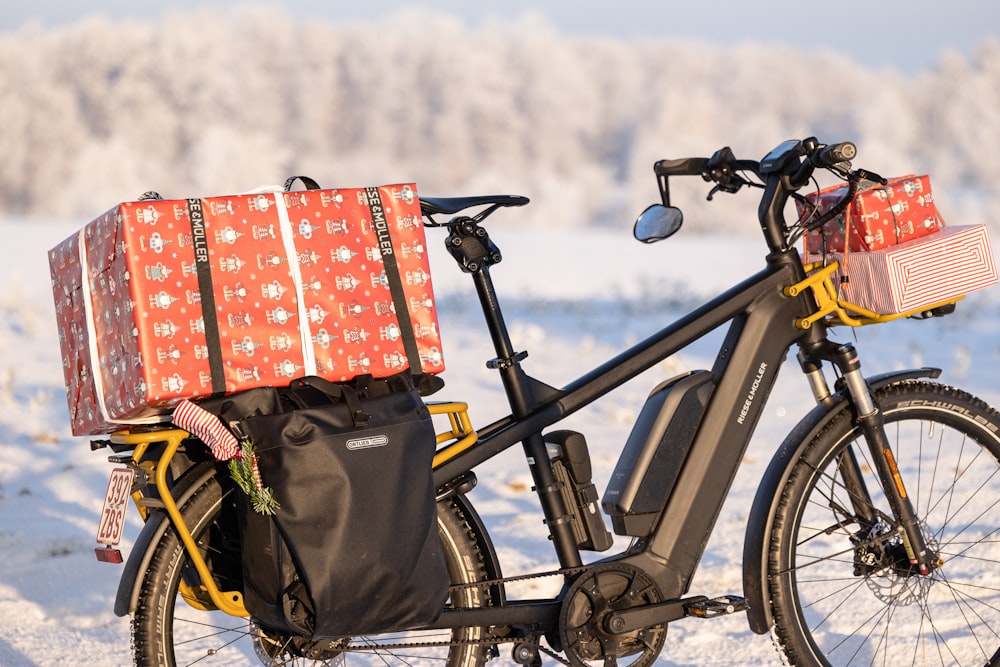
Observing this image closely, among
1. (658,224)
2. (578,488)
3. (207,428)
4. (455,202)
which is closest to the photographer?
(207,428)

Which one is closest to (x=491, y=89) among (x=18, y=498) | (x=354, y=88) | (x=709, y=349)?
(x=354, y=88)

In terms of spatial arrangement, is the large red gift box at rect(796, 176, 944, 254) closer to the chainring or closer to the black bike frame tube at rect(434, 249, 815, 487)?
the black bike frame tube at rect(434, 249, 815, 487)

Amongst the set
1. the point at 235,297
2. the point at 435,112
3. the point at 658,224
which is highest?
the point at 435,112

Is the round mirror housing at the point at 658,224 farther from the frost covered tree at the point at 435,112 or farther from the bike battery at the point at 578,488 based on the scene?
the frost covered tree at the point at 435,112

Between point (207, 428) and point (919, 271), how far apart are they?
183cm

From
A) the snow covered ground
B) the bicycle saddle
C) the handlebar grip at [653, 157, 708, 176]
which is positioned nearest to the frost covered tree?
the snow covered ground

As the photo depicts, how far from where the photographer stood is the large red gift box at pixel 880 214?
318 cm

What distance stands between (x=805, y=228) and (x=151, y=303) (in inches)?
66.6

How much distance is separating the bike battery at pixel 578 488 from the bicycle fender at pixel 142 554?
36.1 inches

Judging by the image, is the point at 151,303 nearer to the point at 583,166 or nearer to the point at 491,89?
the point at 583,166

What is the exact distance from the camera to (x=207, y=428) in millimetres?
2627

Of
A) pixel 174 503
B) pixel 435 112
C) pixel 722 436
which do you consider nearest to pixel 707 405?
pixel 722 436

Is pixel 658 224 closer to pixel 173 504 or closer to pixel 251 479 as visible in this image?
pixel 251 479

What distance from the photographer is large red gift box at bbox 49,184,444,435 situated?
264cm
